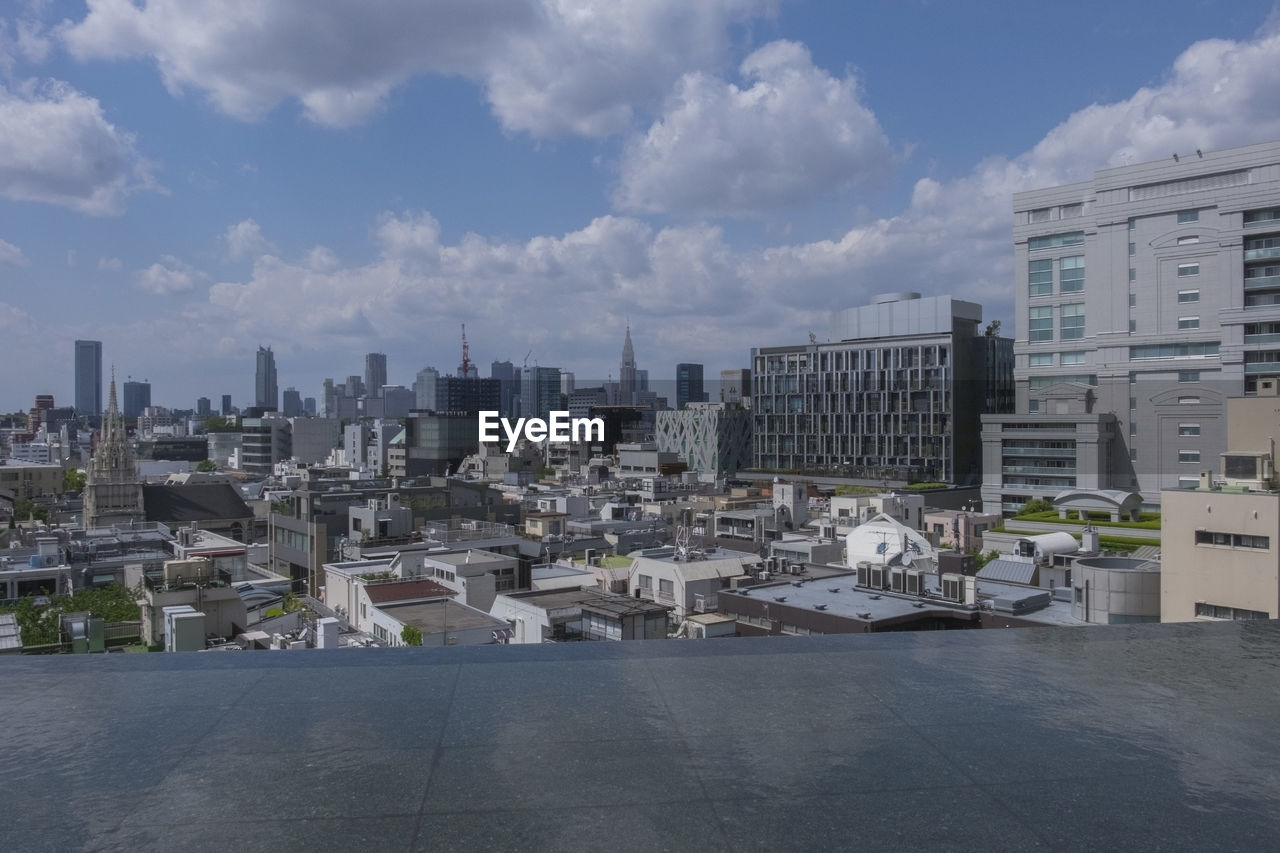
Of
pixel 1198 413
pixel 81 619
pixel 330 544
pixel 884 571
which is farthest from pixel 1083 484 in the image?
pixel 81 619

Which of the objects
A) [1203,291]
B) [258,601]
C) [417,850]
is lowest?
[258,601]

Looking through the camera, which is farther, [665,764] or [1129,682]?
[1129,682]

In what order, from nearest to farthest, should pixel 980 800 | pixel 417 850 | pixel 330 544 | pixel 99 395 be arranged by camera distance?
pixel 417 850 < pixel 980 800 < pixel 330 544 < pixel 99 395

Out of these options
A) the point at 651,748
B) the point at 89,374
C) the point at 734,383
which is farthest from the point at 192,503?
the point at 89,374

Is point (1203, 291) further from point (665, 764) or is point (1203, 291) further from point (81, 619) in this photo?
point (665, 764)

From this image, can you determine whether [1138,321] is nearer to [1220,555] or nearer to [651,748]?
[1220,555]

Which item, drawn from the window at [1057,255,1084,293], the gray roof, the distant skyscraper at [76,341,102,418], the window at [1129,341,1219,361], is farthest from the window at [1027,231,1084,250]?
the distant skyscraper at [76,341,102,418]

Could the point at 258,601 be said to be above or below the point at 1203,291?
below

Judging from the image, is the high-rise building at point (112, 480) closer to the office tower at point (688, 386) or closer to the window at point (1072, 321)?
the window at point (1072, 321)
